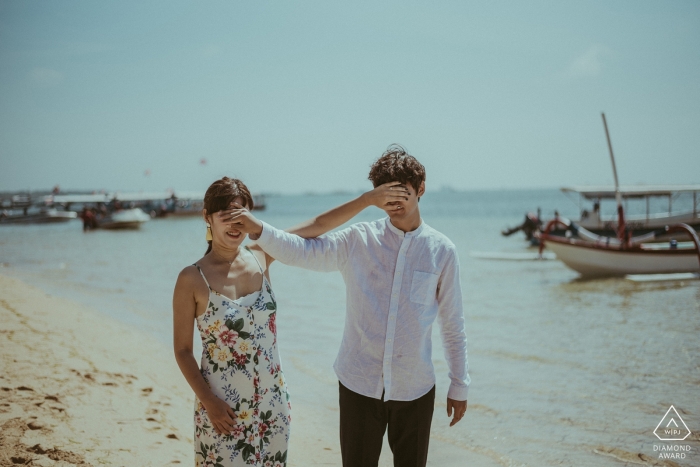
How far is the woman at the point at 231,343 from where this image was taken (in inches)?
93.2

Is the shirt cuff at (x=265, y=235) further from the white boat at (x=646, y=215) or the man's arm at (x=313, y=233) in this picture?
the white boat at (x=646, y=215)

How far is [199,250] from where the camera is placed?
2808 centimetres

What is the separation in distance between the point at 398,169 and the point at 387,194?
13 centimetres

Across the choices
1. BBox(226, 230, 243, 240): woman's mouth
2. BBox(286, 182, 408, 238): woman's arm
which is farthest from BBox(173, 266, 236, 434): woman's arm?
BBox(286, 182, 408, 238): woman's arm

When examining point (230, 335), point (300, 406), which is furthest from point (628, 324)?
point (230, 335)

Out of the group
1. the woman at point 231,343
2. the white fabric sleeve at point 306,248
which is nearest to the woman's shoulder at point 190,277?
the woman at point 231,343

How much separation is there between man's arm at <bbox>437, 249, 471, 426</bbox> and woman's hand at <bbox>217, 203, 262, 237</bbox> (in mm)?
919

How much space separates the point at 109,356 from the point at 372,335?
5579 millimetres

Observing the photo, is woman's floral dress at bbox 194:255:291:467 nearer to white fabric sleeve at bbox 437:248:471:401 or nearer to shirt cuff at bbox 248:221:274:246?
shirt cuff at bbox 248:221:274:246

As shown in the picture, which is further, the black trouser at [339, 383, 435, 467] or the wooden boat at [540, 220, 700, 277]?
the wooden boat at [540, 220, 700, 277]

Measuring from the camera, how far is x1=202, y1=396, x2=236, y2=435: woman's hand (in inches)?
92.6

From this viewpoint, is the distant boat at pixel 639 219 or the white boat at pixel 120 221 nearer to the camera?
the distant boat at pixel 639 219

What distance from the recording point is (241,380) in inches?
96.1

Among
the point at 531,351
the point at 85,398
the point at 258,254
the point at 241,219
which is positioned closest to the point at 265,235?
the point at 241,219
